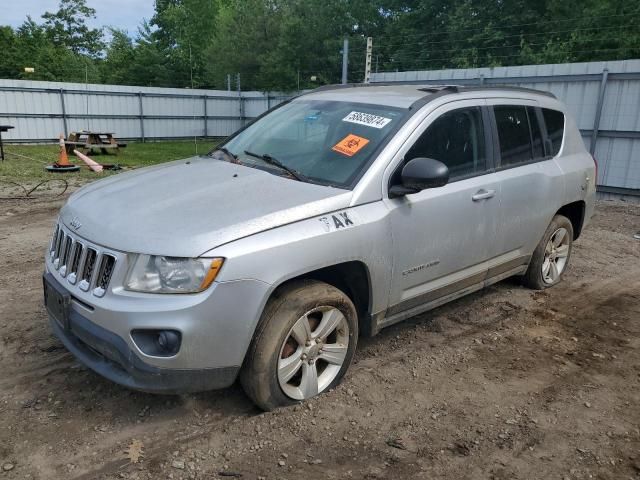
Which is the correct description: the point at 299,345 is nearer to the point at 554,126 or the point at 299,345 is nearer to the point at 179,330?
the point at 179,330

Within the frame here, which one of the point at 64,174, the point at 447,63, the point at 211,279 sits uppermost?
the point at 447,63

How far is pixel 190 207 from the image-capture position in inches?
116

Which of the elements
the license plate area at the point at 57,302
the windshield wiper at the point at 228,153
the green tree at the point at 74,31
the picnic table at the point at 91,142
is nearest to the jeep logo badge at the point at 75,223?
the license plate area at the point at 57,302

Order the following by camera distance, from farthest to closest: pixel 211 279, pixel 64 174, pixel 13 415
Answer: pixel 64 174
pixel 13 415
pixel 211 279

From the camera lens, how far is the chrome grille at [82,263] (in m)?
2.75

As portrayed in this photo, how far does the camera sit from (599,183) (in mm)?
11320

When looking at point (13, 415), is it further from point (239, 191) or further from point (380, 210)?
point (380, 210)

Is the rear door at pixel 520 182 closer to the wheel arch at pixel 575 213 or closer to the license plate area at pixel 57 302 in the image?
the wheel arch at pixel 575 213

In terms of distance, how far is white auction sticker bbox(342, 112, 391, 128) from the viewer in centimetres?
361

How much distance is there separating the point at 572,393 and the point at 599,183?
9173 millimetres

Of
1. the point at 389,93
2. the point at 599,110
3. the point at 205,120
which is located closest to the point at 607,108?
the point at 599,110

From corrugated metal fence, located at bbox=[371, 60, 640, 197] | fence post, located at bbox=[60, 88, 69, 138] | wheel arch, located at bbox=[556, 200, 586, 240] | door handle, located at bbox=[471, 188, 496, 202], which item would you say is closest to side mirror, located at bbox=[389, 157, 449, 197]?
door handle, located at bbox=[471, 188, 496, 202]

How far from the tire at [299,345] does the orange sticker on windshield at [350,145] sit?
2.99 ft

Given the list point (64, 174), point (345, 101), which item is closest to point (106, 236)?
point (345, 101)
